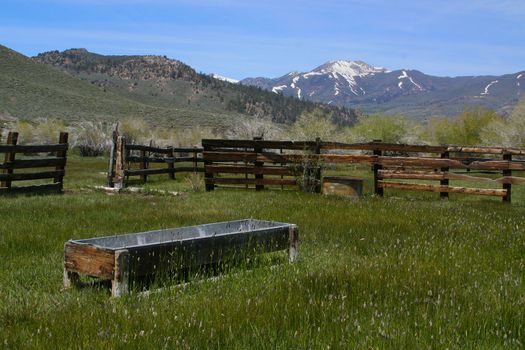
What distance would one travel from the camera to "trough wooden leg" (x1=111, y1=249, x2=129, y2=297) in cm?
555

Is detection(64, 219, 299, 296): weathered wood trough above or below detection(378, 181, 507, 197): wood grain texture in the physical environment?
below

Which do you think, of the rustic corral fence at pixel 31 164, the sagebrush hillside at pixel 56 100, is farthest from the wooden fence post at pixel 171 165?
the sagebrush hillside at pixel 56 100

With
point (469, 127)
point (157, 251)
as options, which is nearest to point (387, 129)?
point (469, 127)

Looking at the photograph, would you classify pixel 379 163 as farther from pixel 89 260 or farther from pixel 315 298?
pixel 89 260

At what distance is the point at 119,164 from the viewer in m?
20.7

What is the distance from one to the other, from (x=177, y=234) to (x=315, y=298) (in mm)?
2736

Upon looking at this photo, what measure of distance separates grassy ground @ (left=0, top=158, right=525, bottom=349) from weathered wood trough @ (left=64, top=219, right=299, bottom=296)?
22 cm

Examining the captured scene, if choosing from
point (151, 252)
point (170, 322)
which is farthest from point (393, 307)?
point (151, 252)

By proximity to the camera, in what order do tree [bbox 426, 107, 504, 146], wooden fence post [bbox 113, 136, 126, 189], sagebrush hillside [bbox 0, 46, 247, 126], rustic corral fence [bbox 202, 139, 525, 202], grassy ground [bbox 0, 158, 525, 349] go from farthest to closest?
sagebrush hillside [bbox 0, 46, 247, 126]
tree [bbox 426, 107, 504, 146]
wooden fence post [bbox 113, 136, 126, 189]
rustic corral fence [bbox 202, 139, 525, 202]
grassy ground [bbox 0, 158, 525, 349]

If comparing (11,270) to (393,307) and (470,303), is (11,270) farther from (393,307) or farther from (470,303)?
(470,303)

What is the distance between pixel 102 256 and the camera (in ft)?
18.7

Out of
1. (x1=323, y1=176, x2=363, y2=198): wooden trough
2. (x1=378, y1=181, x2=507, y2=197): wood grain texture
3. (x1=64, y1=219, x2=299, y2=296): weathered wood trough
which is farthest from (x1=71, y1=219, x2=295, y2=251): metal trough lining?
(x1=378, y1=181, x2=507, y2=197): wood grain texture

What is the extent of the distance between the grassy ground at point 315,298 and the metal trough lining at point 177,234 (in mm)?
534

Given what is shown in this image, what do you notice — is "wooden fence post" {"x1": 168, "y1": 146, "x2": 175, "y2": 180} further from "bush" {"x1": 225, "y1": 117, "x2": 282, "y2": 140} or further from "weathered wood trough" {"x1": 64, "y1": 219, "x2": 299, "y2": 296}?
"bush" {"x1": 225, "y1": 117, "x2": 282, "y2": 140}
